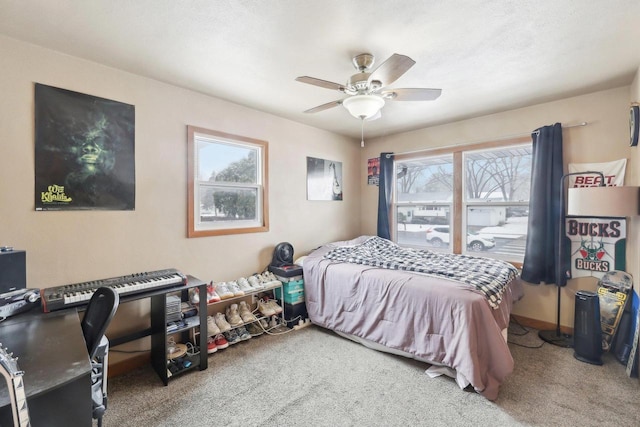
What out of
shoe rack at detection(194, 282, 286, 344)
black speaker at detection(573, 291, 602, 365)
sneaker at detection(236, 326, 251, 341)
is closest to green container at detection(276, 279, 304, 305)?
shoe rack at detection(194, 282, 286, 344)

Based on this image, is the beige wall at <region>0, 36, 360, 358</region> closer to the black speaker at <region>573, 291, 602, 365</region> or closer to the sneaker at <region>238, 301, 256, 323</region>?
the sneaker at <region>238, 301, 256, 323</region>

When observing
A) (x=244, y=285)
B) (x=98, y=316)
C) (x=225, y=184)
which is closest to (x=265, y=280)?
(x=244, y=285)

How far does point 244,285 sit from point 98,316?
153cm

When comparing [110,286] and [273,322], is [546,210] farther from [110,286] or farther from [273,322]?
[110,286]

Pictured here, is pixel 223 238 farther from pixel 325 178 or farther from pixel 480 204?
pixel 480 204

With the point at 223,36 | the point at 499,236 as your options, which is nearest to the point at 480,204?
the point at 499,236

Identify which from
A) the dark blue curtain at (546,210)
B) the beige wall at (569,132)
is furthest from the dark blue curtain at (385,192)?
the dark blue curtain at (546,210)

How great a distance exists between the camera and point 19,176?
1.92m

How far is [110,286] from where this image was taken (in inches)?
79.2

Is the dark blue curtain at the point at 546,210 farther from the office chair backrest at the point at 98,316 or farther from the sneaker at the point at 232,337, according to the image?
the office chair backrest at the point at 98,316

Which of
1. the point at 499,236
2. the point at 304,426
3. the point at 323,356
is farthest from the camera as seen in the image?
the point at 499,236

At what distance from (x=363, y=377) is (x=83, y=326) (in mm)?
1885

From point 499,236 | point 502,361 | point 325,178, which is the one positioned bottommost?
point 502,361

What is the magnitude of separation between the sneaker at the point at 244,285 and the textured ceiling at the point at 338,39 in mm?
1879
